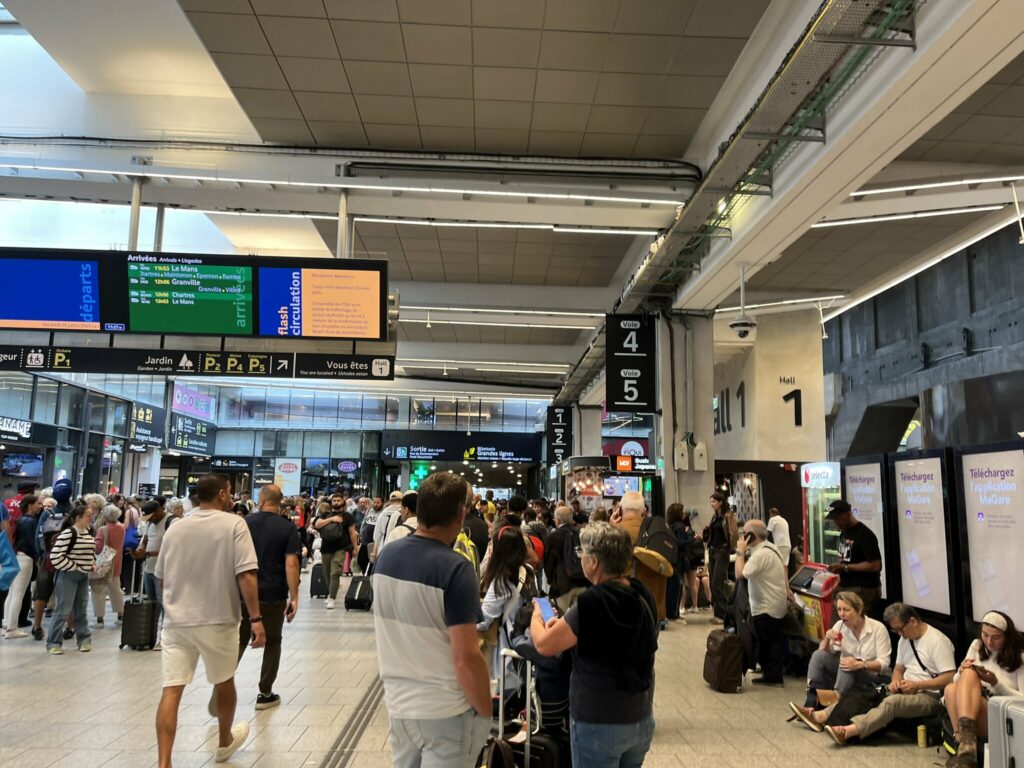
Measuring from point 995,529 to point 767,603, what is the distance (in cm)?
220

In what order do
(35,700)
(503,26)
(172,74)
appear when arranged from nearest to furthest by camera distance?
(35,700) → (503,26) → (172,74)

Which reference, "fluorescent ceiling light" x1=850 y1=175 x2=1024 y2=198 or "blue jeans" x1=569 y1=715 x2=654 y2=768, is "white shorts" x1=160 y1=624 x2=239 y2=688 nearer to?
"blue jeans" x1=569 y1=715 x2=654 y2=768

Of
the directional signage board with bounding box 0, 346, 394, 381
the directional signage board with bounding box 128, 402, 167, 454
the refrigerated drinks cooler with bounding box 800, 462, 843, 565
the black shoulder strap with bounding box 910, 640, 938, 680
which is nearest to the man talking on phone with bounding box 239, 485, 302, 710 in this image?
the directional signage board with bounding box 0, 346, 394, 381

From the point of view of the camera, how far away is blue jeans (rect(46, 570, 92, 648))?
7.69m

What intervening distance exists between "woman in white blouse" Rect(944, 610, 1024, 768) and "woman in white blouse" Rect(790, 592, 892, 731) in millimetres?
836

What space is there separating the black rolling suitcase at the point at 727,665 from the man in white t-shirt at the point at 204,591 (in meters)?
4.08

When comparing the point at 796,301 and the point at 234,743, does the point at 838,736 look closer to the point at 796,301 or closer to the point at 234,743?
the point at 234,743

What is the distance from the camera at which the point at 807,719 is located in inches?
218

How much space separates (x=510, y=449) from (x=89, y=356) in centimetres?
2254

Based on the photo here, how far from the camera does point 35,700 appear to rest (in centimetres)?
589

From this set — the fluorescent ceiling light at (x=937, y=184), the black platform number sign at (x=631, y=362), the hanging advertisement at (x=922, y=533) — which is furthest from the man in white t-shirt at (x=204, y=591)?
the black platform number sign at (x=631, y=362)

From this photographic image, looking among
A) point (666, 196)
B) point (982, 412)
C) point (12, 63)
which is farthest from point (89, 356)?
point (982, 412)

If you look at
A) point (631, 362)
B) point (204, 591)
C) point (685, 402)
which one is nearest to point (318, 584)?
point (631, 362)

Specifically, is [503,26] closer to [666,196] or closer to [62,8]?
[666,196]
